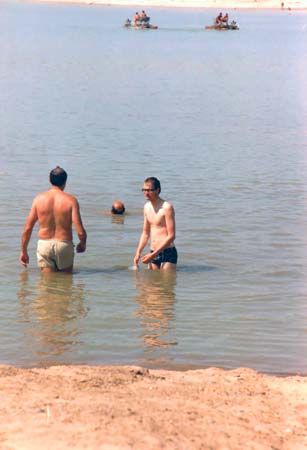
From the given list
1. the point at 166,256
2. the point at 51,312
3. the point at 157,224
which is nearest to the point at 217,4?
the point at 166,256

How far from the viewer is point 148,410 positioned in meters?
6.16

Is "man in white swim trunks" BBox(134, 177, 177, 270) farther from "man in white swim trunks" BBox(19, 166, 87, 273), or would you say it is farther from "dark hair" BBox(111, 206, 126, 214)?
"dark hair" BBox(111, 206, 126, 214)

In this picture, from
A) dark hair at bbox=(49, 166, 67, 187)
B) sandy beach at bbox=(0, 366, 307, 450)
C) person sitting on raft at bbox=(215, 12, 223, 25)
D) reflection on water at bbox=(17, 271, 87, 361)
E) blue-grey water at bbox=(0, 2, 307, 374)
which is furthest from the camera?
person sitting on raft at bbox=(215, 12, 223, 25)

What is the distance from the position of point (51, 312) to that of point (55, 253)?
751 mm

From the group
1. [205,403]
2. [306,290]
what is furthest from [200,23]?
[205,403]

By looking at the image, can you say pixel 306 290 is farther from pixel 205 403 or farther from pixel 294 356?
pixel 205 403

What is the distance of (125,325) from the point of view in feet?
31.5

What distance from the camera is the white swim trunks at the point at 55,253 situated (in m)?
10.4

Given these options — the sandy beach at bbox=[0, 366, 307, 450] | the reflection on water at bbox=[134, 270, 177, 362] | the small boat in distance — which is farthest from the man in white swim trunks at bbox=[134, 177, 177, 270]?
the small boat in distance

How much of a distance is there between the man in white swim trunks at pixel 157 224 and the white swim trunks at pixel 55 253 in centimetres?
86

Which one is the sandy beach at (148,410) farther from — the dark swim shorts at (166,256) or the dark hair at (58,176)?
the dark swim shorts at (166,256)

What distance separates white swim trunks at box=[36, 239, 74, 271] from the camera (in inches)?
408

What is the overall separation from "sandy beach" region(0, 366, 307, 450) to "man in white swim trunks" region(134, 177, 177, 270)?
3.26m

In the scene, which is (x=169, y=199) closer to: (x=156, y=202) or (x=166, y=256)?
(x=166, y=256)
